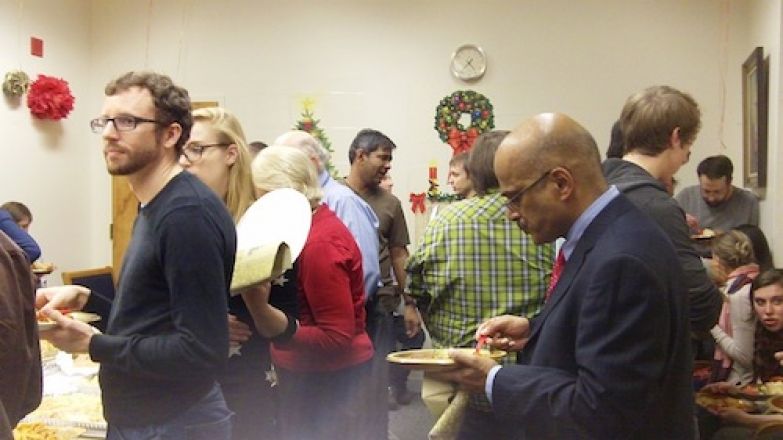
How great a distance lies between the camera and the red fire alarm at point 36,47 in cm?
575

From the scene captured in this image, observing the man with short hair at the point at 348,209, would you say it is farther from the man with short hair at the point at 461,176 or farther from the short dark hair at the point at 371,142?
the short dark hair at the point at 371,142

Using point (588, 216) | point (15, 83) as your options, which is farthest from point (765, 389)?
point (15, 83)

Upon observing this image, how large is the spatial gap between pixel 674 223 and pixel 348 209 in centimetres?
138

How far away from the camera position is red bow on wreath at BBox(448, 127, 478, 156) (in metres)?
6.16

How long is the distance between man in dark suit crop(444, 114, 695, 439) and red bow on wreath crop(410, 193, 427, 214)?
15.2 ft

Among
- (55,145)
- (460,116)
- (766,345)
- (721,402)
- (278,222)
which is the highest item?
(460,116)

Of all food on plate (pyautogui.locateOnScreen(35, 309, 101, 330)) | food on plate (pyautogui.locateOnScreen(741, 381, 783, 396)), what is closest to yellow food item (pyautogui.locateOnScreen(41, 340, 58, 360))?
food on plate (pyautogui.locateOnScreen(35, 309, 101, 330))

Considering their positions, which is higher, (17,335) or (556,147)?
(556,147)

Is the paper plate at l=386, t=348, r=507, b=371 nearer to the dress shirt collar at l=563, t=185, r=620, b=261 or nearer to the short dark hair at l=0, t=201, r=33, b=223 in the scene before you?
the dress shirt collar at l=563, t=185, r=620, b=261

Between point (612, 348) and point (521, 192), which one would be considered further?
point (521, 192)

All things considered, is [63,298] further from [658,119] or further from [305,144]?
[658,119]

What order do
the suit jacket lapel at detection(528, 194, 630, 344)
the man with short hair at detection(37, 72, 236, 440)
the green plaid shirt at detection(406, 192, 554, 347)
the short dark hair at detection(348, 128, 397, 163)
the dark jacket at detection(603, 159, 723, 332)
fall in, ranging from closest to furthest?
the suit jacket lapel at detection(528, 194, 630, 344)
the man with short hair at detection(37, 72, 236, 440)
the dark jacket at detection(603, 159, 723, 332)
the green plaid shirt at detection(406, 192, 554, 347)
the short dark hair at detection(348, 128, 397, 163)

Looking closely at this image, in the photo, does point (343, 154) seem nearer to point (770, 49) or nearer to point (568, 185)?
point (770, 49)

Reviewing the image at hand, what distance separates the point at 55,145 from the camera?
6.11 meters
